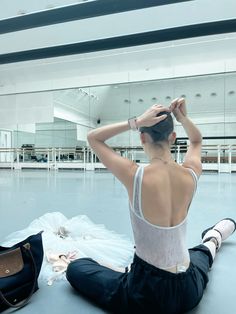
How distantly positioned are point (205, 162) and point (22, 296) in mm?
8404

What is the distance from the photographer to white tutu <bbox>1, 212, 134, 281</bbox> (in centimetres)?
156

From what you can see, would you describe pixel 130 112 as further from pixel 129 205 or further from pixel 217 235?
pixel 129 205

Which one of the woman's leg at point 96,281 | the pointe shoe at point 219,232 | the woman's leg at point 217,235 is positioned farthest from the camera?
the pointe shoe at point 219,232

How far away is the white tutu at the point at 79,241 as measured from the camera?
1559mm

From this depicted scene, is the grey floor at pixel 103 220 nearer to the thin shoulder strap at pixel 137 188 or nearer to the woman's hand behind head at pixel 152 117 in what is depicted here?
the thin shoulder strap at pixel 137 188

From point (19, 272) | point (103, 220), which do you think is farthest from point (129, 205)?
point (103, 220)

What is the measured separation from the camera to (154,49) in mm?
6824

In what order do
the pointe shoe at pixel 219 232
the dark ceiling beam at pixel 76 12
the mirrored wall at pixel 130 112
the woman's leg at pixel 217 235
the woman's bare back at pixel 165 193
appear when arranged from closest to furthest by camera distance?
the woman's bare back at pixel 165 193 → the woman's leg at pixel 217 235 → the pointe shoe at pixel 219 232 → the dark ceiling beam at pixel 76 12 → the mirrored wall at pixel 130 112

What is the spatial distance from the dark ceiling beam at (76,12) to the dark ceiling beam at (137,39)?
1.73 feet

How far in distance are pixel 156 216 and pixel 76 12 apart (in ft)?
7.72

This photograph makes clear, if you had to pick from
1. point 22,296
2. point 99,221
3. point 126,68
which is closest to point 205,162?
point 126,68

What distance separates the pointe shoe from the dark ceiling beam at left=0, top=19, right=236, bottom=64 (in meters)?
1.97

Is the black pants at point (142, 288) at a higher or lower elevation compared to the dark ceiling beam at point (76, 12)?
lower

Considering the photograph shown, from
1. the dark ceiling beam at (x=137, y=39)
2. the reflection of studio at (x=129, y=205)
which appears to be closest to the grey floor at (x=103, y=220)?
the reflection of studio at (x=129, y=205)
